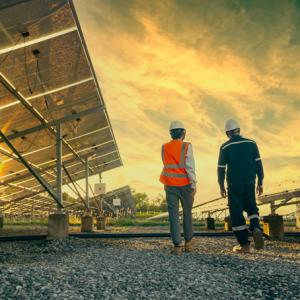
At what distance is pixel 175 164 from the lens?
595 cm

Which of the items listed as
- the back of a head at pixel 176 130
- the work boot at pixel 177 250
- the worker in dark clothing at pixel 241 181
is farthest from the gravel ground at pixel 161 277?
the back of a head at pixel 176 130

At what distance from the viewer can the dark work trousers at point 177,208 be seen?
5.88 metres

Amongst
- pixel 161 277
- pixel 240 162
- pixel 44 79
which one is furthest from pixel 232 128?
pixel 44 79

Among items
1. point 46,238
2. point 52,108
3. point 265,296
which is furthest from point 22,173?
point 265,296

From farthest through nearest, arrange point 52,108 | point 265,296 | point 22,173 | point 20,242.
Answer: point 22,173, point 52,108, point 20,242, point 265,296

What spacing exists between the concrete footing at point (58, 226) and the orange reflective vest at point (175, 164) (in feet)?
13.5

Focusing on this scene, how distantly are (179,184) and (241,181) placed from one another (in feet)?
3.41

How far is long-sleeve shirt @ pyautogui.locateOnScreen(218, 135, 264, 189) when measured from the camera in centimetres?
594

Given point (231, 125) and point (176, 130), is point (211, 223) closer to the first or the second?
point (231, 125)

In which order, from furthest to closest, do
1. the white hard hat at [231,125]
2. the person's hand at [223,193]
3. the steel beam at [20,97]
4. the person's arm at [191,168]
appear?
the steel beam at [20,97] < the white hard hat at [231,125] < the person's hand at [223,193] < the person's arm at [191,168]

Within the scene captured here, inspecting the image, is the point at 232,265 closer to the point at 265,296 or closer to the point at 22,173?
the point at 265,296

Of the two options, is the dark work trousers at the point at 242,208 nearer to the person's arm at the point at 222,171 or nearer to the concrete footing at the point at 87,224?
the person's arm at the point at 222,171

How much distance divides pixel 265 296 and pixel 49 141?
40.6 ft

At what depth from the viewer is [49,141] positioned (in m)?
14.3
